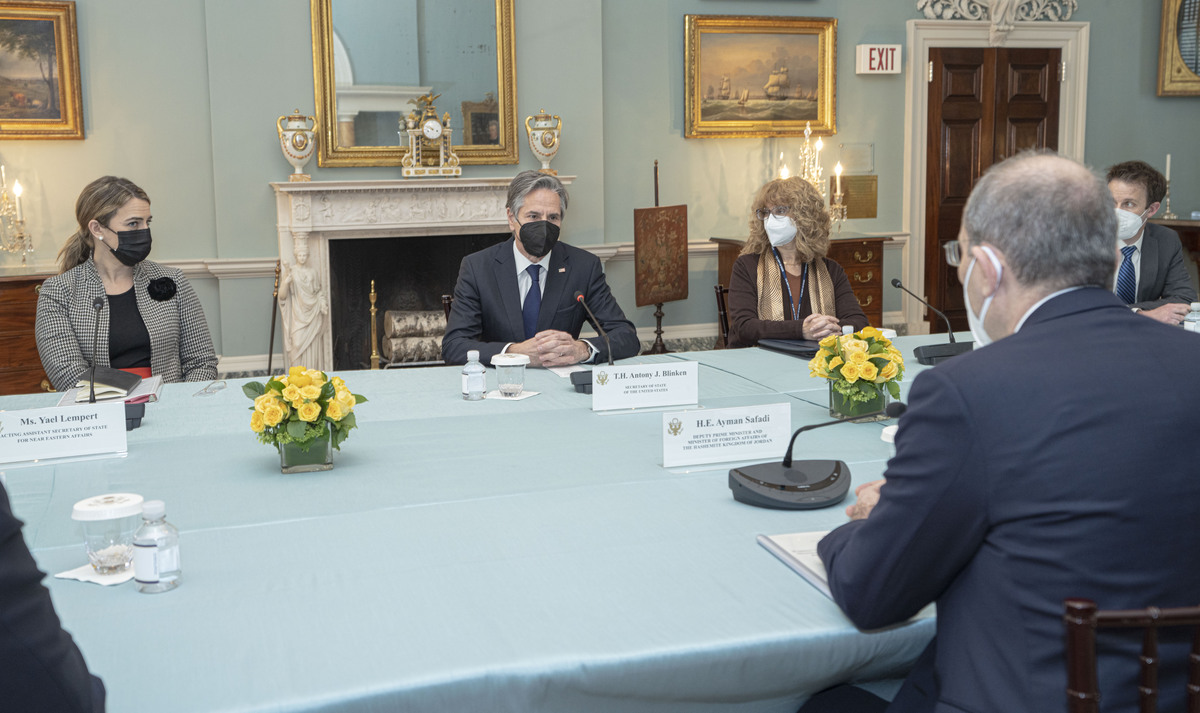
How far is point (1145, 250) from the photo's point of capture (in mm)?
4027

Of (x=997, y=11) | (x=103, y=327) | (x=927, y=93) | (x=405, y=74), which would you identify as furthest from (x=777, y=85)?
(x=103, y=327)

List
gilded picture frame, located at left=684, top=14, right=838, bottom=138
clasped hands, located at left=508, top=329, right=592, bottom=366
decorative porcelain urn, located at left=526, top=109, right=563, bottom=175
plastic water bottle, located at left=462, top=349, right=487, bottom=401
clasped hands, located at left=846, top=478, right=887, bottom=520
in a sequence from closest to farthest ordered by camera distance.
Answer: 1. clasped hands, located at left=846, top=478, right=887, bottom=520
2. plastic water bottle, located at left=462, top=349, right=487, bottom=401
3. clasped hands, located at left=508, top=329, right=592, bottom=366
4. decorative porcelain urn, located at left=526, top=109, right=563, bottom=175
5. gilded picture frame, located at left=684, top=14, right=838, bottom=138

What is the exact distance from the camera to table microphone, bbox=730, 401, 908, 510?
1.75m

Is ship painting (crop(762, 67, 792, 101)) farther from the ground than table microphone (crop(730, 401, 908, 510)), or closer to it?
farther from the ground

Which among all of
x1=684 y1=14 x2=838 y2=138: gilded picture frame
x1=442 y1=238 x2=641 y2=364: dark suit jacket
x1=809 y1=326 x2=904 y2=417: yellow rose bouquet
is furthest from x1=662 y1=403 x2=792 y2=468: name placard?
x1=684 y1=14 x2=838 y2=138: gilded picture frame

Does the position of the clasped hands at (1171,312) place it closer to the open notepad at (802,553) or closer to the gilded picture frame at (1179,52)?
the open notepad at (802,553)

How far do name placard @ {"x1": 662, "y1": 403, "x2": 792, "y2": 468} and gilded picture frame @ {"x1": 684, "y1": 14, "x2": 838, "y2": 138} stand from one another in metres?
5.01

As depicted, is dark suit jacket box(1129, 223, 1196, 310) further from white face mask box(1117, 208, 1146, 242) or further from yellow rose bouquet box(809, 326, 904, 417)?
yellow rose bouquet box(809, 326, 904, 417)

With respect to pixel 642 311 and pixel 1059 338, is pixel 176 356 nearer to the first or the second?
pixel 1059 338

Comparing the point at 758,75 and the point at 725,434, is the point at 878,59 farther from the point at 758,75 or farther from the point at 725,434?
the point at 725,434

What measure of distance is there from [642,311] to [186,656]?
19.2 ft

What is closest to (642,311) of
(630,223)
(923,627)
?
(630,223)

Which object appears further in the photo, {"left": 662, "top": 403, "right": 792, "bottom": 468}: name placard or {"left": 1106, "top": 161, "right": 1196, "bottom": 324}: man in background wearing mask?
{"left": 1106, "top": 161, "right": 1196, "bottom": 324}: man in background wearing mask

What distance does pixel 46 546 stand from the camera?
63.7 inches
